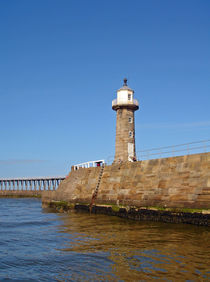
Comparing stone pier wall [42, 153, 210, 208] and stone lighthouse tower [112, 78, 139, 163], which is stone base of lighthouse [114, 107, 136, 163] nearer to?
stone lighthouse tower [112, 78, 139, 163]

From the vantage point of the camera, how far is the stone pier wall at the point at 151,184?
66.3 feet

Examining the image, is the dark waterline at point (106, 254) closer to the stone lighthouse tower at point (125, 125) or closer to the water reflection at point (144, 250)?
the water reflection at point (144, 250)

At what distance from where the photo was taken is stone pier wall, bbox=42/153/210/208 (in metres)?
20.2

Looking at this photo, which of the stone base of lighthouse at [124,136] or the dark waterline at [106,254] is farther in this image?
the stone base of lighthouse at [124,136]

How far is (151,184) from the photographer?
80.6 ft

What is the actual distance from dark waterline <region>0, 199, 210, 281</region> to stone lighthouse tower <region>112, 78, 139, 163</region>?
19.7m

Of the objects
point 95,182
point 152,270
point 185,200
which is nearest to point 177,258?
point 152,270

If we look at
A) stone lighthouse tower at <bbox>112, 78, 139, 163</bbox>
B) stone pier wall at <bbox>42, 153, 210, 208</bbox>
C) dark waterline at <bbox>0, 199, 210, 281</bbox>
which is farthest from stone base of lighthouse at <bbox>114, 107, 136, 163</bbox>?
dark waterline at <bbox>0, 199, 210, 281</bbox>

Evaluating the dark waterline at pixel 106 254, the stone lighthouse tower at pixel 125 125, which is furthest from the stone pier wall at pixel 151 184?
the stone lighthouse tower at pixel 125 125

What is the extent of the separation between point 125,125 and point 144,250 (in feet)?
87.1

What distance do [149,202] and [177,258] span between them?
40.7 feet

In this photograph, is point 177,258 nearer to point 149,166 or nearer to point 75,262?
point 75,262

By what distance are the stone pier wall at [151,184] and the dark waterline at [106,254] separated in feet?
9.06

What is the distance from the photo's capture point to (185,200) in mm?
20266
